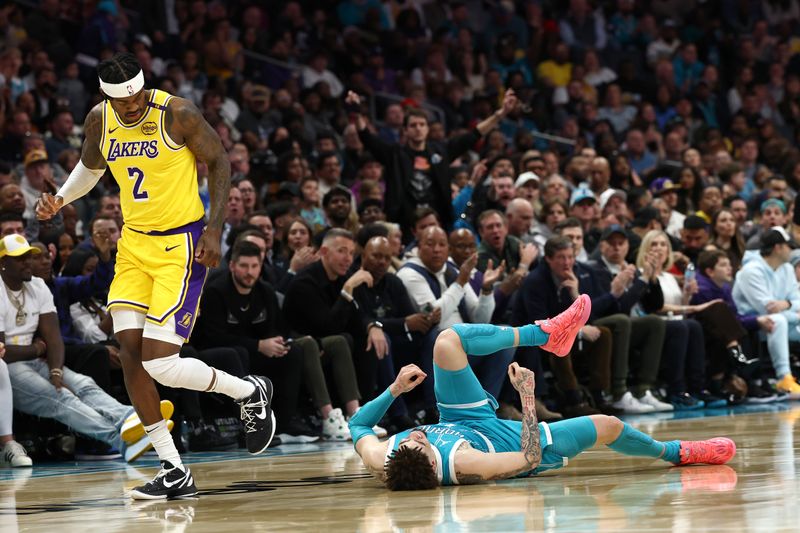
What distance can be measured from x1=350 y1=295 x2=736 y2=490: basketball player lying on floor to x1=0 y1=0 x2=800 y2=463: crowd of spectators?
8.30 feet

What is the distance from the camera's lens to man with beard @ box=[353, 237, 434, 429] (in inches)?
380

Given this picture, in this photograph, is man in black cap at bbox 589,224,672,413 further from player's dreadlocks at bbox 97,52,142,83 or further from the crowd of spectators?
player's dreadlocks at bbox 97,52,142,83

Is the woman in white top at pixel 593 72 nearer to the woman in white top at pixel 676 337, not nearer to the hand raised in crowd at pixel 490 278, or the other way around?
the woman in white top at pixel 676 337

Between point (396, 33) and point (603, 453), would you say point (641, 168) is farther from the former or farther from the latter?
point (603, 453)

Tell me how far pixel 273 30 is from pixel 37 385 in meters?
9.48

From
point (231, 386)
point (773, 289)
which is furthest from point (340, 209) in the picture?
point (231, 386)

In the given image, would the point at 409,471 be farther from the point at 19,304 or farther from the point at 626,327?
the point at 626,327

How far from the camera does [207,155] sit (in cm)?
645

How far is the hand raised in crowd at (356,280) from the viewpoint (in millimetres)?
9617

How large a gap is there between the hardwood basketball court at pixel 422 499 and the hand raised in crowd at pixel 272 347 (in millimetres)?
1228

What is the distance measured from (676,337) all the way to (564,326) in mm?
5317

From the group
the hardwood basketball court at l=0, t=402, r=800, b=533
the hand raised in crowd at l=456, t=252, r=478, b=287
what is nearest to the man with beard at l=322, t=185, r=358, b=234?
the hand raised in crowd at l=456, t=252, r=478, b=287

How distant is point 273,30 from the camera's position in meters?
17.3

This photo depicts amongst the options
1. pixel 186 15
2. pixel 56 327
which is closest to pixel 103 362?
pixel 56 327
